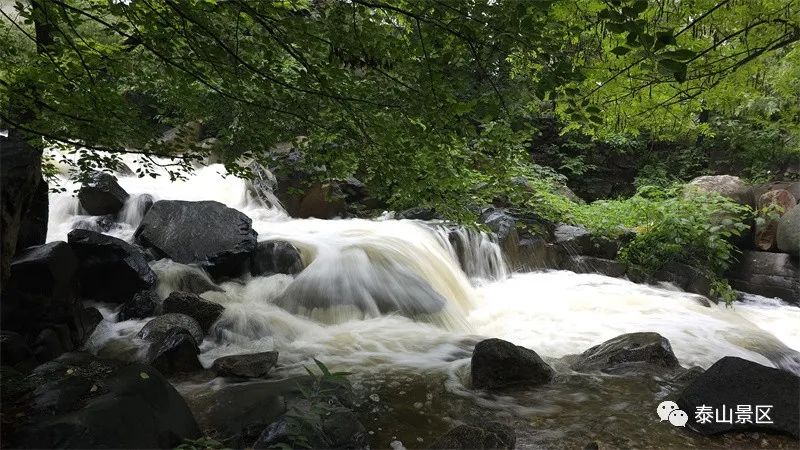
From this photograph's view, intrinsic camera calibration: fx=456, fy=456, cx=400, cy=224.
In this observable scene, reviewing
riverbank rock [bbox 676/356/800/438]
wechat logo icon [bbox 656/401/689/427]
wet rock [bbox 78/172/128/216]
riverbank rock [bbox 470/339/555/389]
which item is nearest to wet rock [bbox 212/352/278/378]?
riverbank rock [bbox 470/339/555/389]

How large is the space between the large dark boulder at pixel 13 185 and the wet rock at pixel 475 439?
373cm

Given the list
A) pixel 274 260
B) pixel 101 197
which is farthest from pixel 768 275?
pixel 101 197

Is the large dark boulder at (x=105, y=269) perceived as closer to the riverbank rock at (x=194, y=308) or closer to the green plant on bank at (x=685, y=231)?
the riverbank rock at (x=194, y=308)

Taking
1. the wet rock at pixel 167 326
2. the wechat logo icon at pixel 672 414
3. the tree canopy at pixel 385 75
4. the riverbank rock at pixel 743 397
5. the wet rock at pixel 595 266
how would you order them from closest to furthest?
the tree canopy at pixel 385 75 < the riverbank rock at pixel 743 397 < the wechat logo icon at pixel 672 414 < the wet rock at pixel 167 326 < the wet rock at pixel 595 266

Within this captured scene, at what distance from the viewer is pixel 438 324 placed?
693 cm

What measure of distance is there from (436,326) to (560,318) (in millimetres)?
2427

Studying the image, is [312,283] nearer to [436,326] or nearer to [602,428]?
[436,326]

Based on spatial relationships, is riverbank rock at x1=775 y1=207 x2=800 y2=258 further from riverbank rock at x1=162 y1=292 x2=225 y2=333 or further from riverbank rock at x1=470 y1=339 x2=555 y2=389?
riverbank rock at x1=162 y1=292 x2=225 y2=333

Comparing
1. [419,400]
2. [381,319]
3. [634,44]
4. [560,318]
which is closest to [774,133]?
[560,318]

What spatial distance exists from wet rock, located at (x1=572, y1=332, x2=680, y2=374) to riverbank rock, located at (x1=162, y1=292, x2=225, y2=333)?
15.2 ft

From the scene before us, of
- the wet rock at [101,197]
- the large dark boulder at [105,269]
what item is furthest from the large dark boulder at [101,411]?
the wet rock at [101,197]

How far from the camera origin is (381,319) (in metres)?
6.84

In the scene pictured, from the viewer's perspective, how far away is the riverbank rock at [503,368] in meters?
4.59
